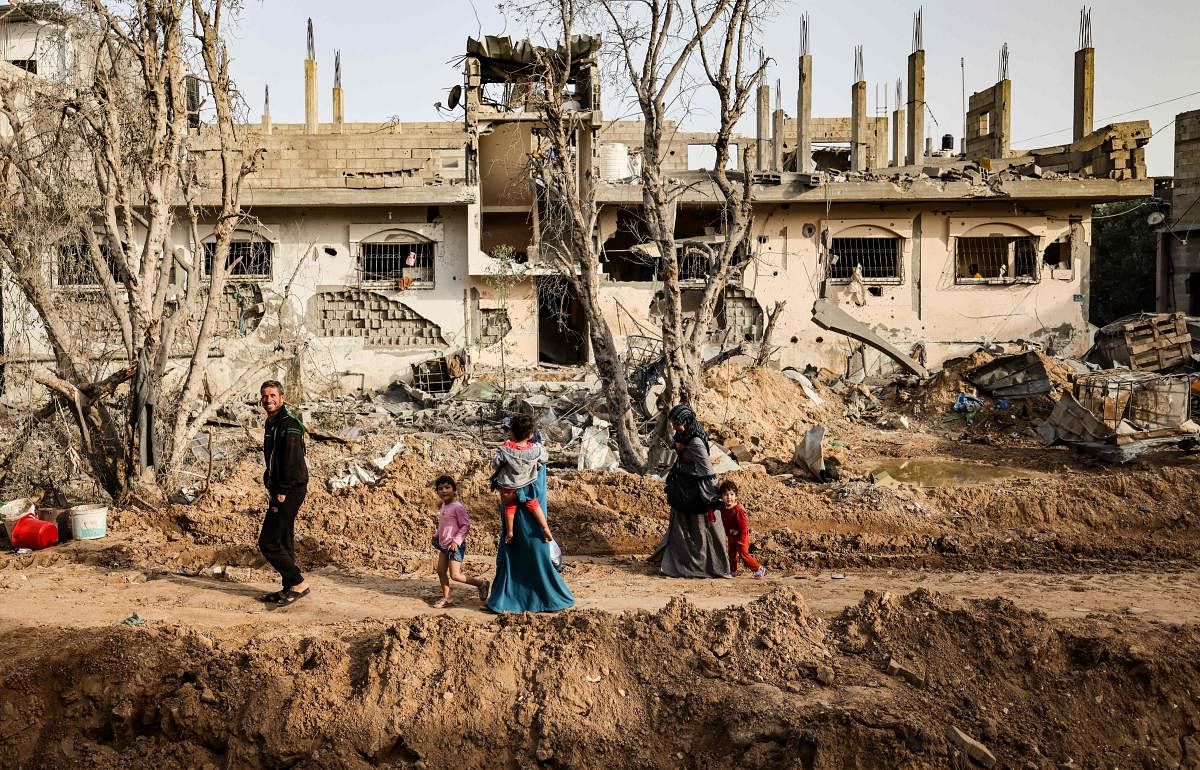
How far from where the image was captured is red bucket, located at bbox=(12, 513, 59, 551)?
8.08 meters

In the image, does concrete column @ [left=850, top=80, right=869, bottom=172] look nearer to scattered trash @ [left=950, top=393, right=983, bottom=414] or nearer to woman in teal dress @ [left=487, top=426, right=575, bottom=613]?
scattered trash @ [left=950, top=393, right=983, bottom=414]

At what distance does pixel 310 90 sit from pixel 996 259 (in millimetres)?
21370

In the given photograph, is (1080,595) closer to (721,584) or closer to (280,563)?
(721,584)

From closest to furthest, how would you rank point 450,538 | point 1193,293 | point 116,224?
point 450,538 < point 116,224 < point 1193,293

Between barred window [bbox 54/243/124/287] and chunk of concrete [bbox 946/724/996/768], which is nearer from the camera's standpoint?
chunk of concrete [bbox 946/724/996/768]

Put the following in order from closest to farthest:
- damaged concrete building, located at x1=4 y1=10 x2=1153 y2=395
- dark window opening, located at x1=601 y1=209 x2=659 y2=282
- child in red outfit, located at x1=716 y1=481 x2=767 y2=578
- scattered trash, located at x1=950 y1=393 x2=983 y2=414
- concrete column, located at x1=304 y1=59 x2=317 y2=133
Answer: child in red outfit, located at x1=716 y1=481 x2=767 y2=578
scattered trash, located at x1=950 y1=393 x2=983 y2=414
damaged concrete building, located at x1=4 y1=10 x2=1153 y2=395
dark window opening, located at x1=601 y1=209 x2=659 y2=282
concrete column, located at x1=304 y1=59 x2=317 y2=133

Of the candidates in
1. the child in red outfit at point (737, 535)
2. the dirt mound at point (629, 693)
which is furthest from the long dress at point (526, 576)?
the child in red outfit at point (737, 535)

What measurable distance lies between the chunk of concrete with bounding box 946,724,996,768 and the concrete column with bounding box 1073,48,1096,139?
23.8 metres

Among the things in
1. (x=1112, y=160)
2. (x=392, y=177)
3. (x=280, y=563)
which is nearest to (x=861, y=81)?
(x=1112, y=160)

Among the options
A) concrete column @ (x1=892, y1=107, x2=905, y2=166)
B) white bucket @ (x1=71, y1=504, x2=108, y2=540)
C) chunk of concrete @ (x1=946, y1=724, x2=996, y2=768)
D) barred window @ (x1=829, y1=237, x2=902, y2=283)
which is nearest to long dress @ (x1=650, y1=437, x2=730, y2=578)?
chunk of concrete @ (x1=946, y1=724, x2=996, y2=768)

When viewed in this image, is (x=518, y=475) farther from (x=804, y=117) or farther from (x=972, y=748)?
(x=804, y=117)

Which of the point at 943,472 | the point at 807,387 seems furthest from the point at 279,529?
the point at 807,387

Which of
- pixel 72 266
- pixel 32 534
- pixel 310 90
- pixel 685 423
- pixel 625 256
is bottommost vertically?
pixel 32 534

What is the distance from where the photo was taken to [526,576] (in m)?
6.13
